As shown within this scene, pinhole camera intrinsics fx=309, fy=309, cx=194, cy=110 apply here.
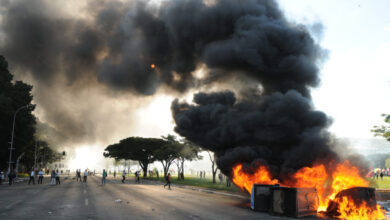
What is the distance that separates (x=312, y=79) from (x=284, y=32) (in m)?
3.41

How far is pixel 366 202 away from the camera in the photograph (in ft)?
41.4

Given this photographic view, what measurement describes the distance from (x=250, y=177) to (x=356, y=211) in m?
5.46

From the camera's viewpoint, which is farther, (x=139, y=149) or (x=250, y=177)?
(x=139, y=149)

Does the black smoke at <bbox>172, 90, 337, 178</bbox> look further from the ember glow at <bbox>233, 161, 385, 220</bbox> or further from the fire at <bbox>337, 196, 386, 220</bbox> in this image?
the fire at <bbox>337, 196, 386, 220</bbox>

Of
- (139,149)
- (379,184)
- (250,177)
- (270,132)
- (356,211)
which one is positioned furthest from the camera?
(139,149)

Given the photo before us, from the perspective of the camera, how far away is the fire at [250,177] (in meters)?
16.3

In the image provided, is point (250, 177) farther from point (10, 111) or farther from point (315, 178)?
point (10, 111)

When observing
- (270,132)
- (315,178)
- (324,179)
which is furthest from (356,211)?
(270,132)

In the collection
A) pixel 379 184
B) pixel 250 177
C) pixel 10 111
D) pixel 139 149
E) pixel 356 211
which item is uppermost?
pixel 10 111

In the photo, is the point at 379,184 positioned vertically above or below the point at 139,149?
below

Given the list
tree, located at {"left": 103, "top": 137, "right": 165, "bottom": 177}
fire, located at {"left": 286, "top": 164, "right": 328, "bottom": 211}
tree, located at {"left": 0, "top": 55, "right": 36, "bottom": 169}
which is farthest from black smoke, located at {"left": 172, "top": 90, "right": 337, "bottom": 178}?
tree, located at {"left": 103, "top": 137, "right": 165, "bottom": 177}

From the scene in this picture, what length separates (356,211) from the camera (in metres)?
12.9

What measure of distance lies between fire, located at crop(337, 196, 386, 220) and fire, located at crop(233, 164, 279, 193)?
3.74 metres

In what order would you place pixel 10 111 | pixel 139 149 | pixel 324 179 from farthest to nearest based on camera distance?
pixel 139 149, pixel 10 111, pixel 324 179
